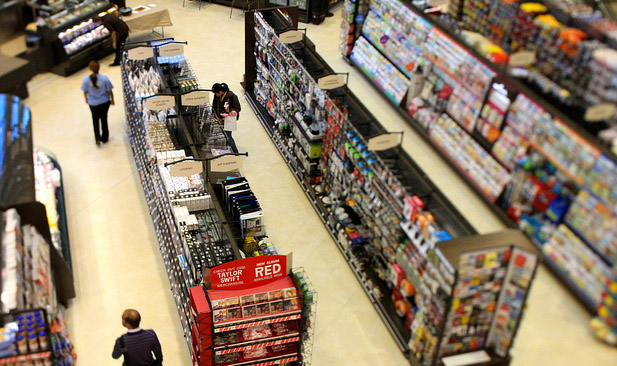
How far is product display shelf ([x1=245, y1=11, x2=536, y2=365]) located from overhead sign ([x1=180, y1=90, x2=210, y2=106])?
1.66 m

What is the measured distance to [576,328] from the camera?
7.34 metres

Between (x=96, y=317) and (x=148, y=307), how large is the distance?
2.04ft

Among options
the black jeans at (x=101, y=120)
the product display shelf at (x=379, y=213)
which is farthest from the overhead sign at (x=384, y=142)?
the black jeans at (x=101, y=120)

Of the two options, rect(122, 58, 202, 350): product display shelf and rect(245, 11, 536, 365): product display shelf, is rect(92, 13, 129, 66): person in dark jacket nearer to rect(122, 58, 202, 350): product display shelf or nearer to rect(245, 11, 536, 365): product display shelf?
rect(122, 58, 202, 350): product display shelf

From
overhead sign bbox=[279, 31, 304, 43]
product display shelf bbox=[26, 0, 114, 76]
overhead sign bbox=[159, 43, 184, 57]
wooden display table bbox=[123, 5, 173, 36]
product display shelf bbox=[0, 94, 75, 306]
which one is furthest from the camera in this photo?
wooden display table bbox=[123, 5, 173, 36]

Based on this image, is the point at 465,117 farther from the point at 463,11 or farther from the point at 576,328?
the point at 576,328

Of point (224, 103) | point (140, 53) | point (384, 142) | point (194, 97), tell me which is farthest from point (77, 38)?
point (384, 142)

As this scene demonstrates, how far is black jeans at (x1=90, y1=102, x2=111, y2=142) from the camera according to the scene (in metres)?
10.5

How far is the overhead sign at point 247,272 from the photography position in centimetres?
624

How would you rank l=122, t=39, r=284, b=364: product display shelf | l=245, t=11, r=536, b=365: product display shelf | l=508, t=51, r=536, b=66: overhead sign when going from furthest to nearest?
1. l=508, t=51, r=536, b=66: overhead sign
2. l=122, t=39, r=284, b=364: product display shelf
3. l=245, t=11, r=536, b=365: product display shelf

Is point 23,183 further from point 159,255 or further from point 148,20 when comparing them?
point 148,20

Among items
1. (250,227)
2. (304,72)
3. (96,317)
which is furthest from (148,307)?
(304,72)

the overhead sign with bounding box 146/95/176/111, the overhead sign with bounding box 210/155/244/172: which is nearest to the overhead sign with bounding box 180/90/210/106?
the overhead sign with bounding box 146/95/176/111

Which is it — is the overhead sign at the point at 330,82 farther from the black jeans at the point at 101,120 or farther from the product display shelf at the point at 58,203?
the product display shelf at the point at 58,203
